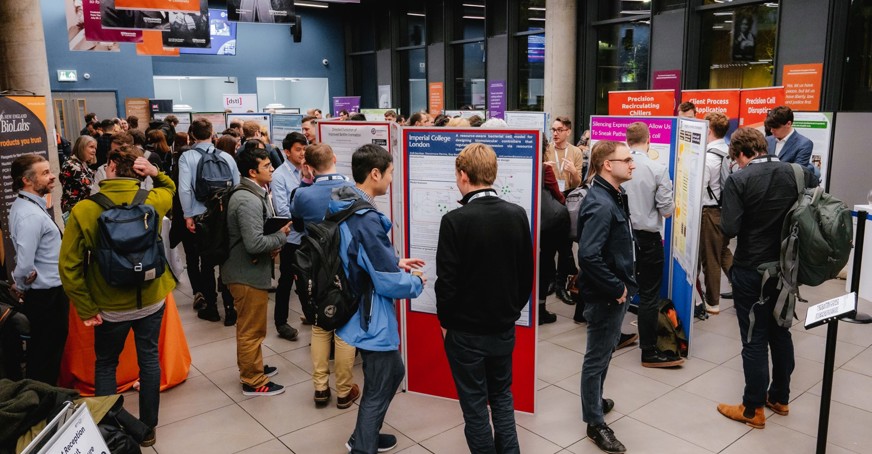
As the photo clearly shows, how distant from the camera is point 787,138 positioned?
20.0 ft

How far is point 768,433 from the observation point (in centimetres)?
339

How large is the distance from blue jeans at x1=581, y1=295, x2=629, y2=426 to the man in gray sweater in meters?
1.83

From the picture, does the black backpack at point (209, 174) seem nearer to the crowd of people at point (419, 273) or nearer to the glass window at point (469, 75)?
the crowd of people at point (419, 273)

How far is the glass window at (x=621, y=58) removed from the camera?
1102 cm

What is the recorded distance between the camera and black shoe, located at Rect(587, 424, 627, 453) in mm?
3217

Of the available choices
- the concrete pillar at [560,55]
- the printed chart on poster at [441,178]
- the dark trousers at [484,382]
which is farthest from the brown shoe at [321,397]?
the concrete pillar at [560,55]

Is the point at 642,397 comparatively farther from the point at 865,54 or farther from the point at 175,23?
the point at 175,23

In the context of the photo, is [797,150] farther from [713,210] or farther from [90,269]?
[90,269]

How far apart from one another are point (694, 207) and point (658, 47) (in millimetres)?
7060

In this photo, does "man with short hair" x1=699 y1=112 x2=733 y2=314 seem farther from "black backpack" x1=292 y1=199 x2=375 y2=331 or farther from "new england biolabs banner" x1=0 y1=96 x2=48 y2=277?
"new england biolabs banner" x1=0 y1=96 x2=48 y2=277

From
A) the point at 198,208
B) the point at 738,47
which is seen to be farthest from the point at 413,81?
the point at 198,208

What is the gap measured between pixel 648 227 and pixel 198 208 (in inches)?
143

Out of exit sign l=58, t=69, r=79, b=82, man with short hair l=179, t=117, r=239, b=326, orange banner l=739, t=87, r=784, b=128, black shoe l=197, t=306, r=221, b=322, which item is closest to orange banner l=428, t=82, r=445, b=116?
exit sign l=58, t=69, r=79, b=82

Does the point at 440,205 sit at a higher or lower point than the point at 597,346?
higher
